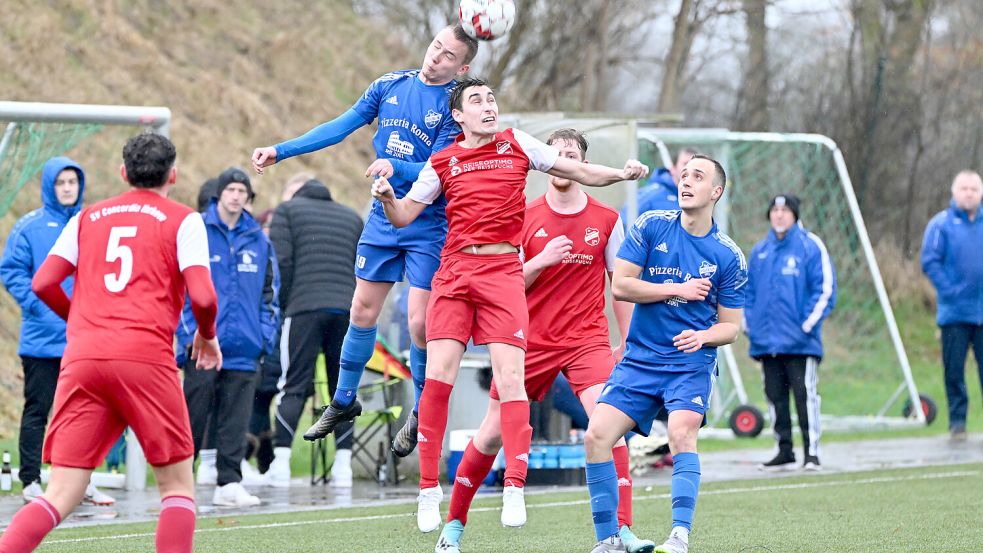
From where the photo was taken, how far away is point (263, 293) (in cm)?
1176

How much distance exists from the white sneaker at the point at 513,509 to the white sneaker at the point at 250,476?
5.80 m

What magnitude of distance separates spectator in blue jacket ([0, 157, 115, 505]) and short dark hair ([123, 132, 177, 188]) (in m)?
4.70

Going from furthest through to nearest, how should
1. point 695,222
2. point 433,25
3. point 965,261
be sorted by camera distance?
point 433,25 < point 965,261 < point 695,222

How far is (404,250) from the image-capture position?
8.65 metres

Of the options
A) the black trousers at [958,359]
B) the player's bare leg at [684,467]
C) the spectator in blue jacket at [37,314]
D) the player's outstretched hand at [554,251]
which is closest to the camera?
the player's bare leg at [684,467]

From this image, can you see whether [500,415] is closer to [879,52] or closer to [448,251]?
[448,251]

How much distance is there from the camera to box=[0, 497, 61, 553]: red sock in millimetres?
6129

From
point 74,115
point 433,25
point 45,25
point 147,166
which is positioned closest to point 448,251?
point 147,166

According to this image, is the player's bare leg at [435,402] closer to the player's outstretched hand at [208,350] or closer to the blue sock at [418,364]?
the blue sock at [418,364]

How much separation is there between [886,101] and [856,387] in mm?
10276

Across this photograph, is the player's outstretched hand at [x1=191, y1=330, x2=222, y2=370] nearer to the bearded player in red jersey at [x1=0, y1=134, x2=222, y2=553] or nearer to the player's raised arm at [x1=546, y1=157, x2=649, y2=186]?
the bearded player in red jersey at [x1=0, y1=134, x2=222, y2=553]

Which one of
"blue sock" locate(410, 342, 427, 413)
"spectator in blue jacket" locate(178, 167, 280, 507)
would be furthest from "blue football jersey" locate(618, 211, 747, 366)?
"spectator in blue jacket" locate(178, 167, 280, 507)

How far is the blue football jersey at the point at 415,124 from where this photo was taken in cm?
845

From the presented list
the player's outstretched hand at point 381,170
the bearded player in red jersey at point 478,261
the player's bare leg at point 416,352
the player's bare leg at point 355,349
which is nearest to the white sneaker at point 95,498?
the player's bare leg at point 355,349
